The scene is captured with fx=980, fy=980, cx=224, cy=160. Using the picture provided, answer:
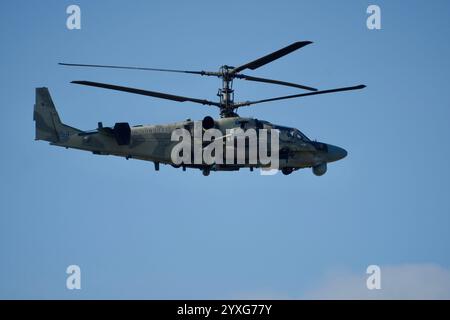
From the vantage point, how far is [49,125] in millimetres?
50906

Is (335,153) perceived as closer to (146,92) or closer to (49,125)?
(146,92)

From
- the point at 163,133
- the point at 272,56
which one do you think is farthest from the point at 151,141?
the point at 272,56

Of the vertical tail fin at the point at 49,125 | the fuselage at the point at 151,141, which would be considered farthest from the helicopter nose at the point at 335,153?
the vertical tail fin at the point at 49,125

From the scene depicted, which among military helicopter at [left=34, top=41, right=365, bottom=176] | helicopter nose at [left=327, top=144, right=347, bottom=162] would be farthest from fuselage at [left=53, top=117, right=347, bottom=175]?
helicopter nose at [left=327, top=144, right=347, bottom=162]

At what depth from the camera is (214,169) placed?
5031 cm

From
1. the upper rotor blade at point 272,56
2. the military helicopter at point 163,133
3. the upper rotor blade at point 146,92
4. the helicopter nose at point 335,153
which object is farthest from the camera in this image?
the helicopter nose at point 335,153

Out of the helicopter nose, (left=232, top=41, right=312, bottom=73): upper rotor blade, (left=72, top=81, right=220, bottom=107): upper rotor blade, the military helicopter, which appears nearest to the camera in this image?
(left=232, top=41, right=312, bottom=73): upper rotor blade

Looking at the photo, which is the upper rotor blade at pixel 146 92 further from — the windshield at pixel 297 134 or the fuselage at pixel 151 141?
the windshield at pixel 297 134

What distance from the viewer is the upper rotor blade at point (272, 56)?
4534 cm

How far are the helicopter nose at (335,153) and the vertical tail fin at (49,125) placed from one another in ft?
44.5

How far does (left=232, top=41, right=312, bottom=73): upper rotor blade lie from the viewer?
45344 millimetres

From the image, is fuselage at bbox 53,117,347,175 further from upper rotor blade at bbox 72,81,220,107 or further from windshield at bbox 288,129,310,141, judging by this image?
upper rotor blade at bbox 72,81,220,107

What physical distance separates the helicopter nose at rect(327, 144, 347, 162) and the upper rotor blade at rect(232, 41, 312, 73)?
729 centimetres
